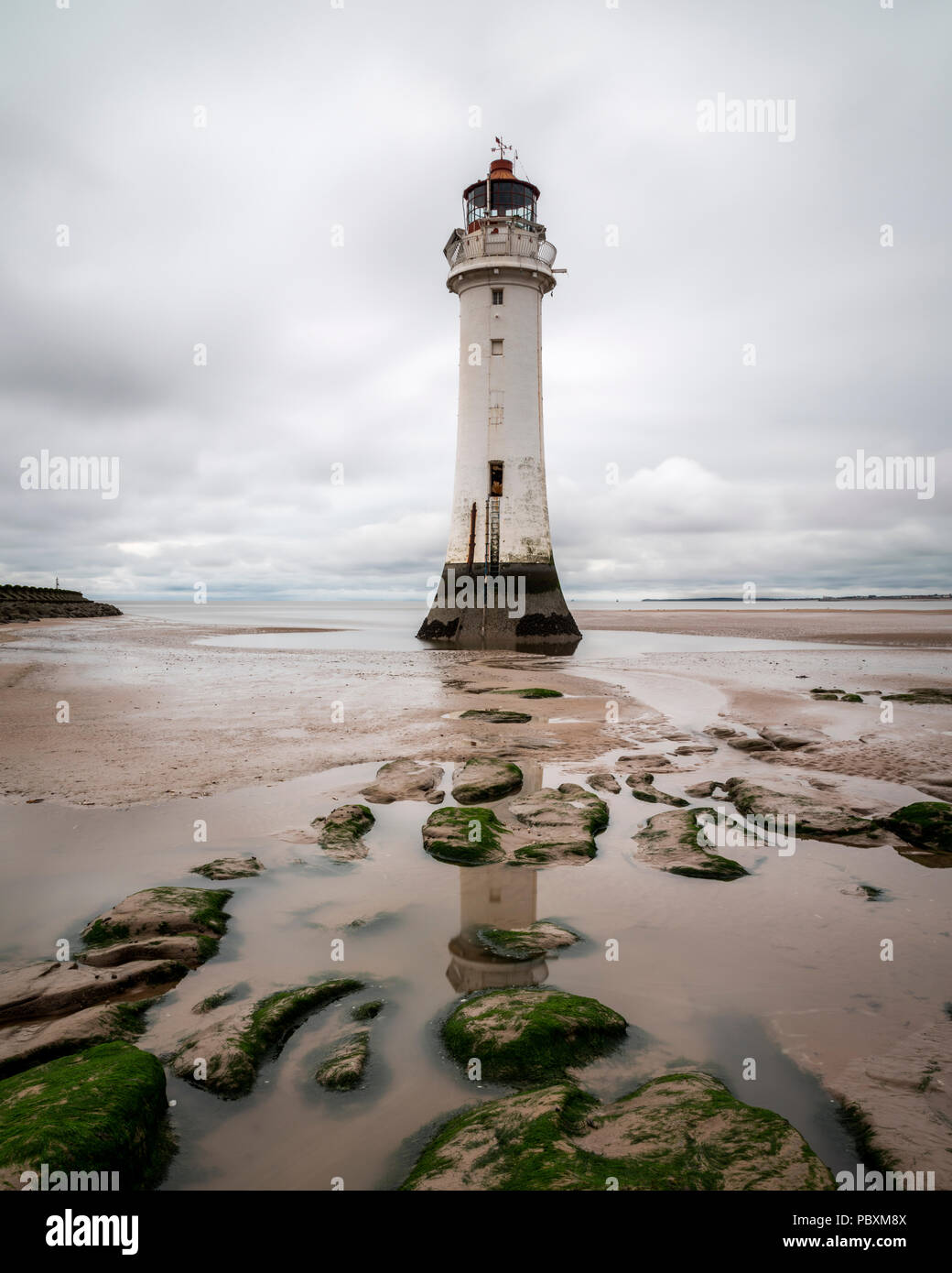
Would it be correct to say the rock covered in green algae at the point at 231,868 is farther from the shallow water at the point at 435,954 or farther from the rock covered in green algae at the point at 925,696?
the rock covered in green algae at the point at 925,696

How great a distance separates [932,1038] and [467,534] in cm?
2382

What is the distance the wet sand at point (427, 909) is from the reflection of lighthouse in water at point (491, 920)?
2cm

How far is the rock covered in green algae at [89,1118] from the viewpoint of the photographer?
8.90 ft

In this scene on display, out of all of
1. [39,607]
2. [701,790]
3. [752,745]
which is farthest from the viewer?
[39,607]

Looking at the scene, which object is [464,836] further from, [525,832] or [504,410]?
[504,410]

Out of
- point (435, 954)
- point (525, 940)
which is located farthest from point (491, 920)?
point (435, 954)

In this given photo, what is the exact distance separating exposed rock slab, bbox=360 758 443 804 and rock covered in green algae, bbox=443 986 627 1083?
4.24m

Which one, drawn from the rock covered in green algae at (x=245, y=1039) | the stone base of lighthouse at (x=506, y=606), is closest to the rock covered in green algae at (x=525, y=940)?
the rock covered in green algae at (x=245, y=1039)

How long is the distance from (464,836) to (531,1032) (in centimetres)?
297

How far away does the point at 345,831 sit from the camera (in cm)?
705

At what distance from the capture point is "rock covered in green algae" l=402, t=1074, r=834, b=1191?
275 centimetres

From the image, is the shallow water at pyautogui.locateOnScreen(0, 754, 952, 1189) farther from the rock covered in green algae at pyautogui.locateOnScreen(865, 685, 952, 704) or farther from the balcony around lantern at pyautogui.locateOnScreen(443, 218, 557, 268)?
the balcony around lantern at pyautogui.locateOnScreen(443, 218, 557, 268)

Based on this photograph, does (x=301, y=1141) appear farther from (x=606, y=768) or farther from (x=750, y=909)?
(x=606, y=768)
